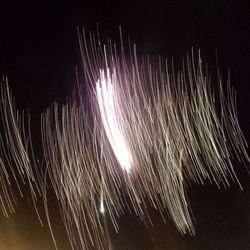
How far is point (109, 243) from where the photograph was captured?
533 centimetres

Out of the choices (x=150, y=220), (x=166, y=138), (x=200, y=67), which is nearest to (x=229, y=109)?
(x=200, y=67)

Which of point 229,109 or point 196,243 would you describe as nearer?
point 229,109

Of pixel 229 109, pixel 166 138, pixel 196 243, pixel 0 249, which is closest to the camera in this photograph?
pixel 166 138

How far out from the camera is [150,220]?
21.2 feet

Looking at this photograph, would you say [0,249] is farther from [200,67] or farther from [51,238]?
[200,67]

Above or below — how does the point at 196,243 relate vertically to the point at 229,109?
below

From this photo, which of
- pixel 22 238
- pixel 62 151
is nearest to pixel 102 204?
pixel 62 151

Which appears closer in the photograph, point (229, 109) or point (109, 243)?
point (229, 109)

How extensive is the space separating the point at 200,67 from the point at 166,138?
747 millimetres

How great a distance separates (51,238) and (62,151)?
6.40 feet

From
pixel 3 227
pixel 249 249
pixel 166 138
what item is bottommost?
pixel 249 249

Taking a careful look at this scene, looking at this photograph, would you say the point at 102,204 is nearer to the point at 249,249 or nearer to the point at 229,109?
the point at 229,109

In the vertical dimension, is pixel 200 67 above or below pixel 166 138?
above

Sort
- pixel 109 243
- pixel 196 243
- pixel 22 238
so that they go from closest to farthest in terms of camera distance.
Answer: pixel 109 243 → pixel 22 238 → pixel 196 243
